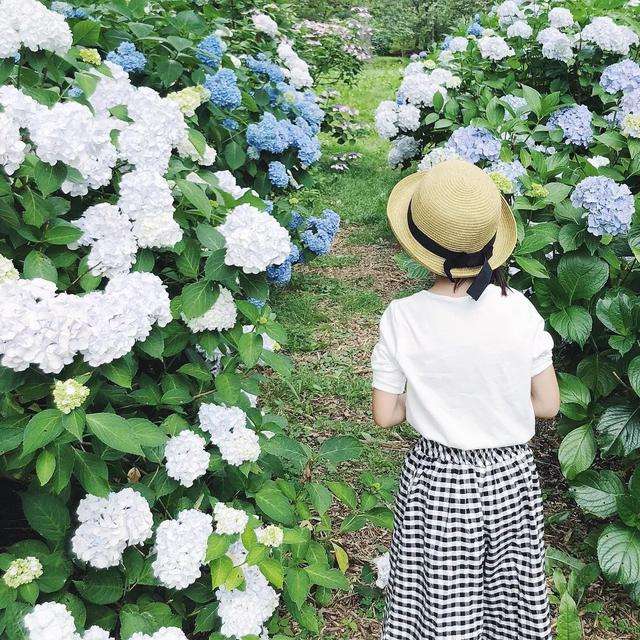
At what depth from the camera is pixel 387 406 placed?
1.56 m

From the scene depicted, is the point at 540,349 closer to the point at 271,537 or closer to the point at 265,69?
the point at 271,537

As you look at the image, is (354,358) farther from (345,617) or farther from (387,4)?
(387,4)

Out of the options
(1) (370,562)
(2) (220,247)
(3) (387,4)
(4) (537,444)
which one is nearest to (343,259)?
(4) (537,444)

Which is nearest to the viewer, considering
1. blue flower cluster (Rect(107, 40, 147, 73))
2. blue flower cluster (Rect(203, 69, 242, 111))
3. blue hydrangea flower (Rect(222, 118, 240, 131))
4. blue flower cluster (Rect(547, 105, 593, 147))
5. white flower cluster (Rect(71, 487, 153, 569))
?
white flower cluster (Rect(71, 487, 153, 569))

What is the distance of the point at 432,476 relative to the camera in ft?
5.20

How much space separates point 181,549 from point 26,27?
1169mm

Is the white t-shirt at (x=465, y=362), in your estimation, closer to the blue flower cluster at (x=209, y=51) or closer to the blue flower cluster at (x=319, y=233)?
the blue flower cluster at (x=209, y=51)

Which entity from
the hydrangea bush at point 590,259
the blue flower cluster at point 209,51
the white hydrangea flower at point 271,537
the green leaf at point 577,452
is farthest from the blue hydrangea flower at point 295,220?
the white hydrangea flower at point 271,537

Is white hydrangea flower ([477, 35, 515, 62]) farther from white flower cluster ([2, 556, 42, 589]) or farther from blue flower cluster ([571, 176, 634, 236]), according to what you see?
white flower cluster ([2, 556, 42, 589])

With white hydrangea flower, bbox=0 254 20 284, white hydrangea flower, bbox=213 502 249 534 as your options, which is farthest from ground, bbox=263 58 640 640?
white hydrangea flower, bbox=0 254 20 284

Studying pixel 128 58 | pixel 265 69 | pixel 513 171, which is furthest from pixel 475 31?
pixel 128 58

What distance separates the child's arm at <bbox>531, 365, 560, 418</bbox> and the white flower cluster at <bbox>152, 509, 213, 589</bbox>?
2.57 ft

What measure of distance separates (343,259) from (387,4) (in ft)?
43.2

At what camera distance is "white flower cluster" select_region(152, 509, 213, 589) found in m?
1.45
